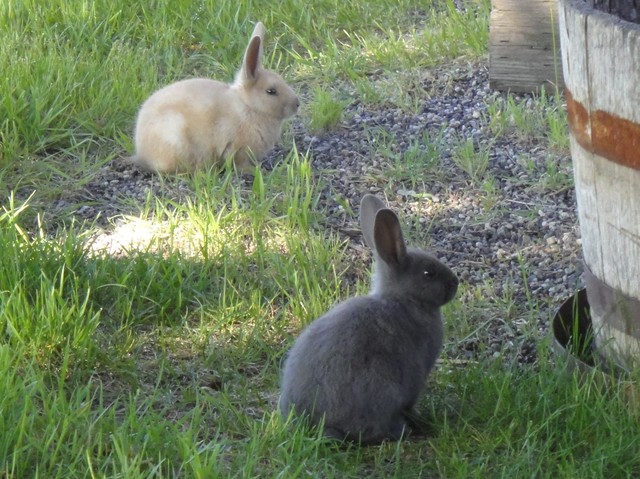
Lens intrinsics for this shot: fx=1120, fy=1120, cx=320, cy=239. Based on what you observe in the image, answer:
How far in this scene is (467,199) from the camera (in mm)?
4957

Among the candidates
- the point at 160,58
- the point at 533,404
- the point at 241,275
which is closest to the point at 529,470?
the point at 533,404

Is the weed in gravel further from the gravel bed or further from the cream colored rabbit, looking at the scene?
the cream colored rabbit

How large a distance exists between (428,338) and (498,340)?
2.03 ft

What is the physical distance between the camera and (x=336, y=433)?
3258 mm

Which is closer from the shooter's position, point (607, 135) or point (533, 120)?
point (607, 135)

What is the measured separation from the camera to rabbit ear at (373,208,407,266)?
3.35 m

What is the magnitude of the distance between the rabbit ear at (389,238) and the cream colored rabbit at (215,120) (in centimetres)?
192

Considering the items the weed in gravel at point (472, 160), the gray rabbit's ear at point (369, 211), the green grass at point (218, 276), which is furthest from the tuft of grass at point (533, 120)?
the gray rabbit's ear at point (369, 211)

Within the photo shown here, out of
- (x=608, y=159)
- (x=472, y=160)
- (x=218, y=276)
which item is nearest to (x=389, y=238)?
(x=608, y=159)

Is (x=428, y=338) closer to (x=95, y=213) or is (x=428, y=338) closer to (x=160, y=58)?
(x=95, y=213)

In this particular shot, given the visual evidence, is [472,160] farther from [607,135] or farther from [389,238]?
[607,135]

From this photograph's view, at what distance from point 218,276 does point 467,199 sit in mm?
1283

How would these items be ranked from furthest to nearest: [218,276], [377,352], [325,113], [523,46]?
[523,46] → [325,113] → [218,276] → [377,352]

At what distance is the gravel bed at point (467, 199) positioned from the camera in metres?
4.18
